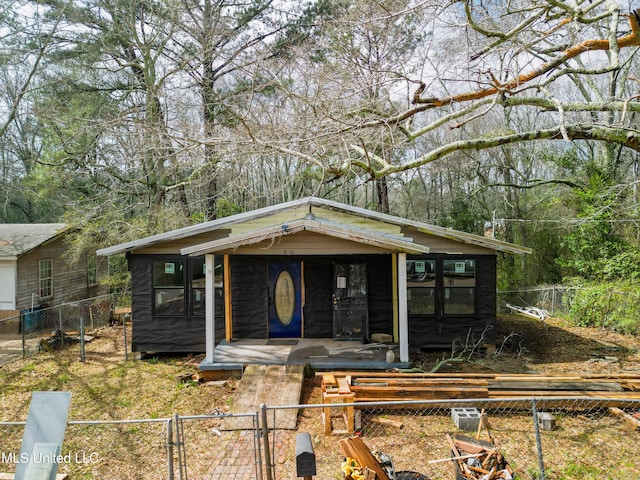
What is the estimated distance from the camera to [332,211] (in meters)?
10.4

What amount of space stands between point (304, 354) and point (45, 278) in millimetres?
13215

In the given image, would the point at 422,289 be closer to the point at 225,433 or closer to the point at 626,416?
the point at 626,416

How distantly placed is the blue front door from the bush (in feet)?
31.0

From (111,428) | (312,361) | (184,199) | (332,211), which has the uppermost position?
(184,199)

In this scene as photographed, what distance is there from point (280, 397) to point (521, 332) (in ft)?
28.2

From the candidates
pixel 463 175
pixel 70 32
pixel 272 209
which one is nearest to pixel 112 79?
pixel 70 32

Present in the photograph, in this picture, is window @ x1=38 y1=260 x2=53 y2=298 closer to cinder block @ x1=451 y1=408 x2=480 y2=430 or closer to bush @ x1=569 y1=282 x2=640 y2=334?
cinder block @ x1=451 y1=408 x2=480 y2=430

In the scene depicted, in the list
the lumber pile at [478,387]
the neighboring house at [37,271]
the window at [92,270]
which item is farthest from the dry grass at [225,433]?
the window at [92,270]

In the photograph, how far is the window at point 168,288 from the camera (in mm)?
10414

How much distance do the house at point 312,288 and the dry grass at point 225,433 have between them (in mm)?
868

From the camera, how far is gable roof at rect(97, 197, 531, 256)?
27.7 ft

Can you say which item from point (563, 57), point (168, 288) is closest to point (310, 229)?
point (168, 288)

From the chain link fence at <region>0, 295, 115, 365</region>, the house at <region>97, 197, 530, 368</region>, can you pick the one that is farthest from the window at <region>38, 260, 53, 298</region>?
the house at <region>97, 197, 530, 368</region>

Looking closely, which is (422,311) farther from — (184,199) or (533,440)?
(184,199)
